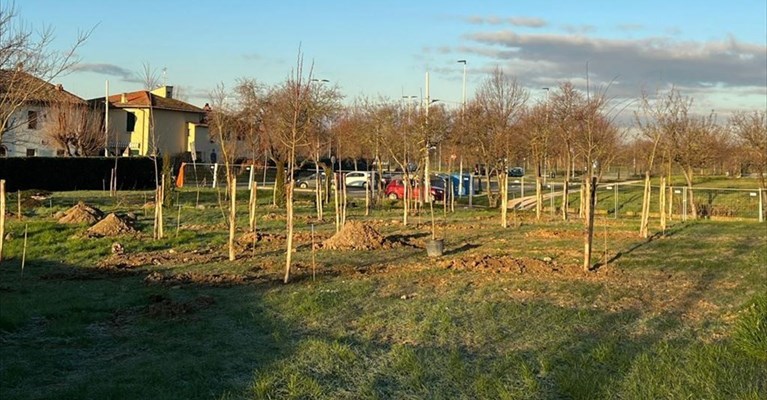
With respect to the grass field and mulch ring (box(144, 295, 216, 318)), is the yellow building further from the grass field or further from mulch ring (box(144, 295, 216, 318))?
mulch ring (box(144, 295, 216, 318))

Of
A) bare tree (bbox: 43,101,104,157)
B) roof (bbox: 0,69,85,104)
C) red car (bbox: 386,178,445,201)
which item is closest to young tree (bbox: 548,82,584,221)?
red car (bbox: 386,178,445,201)

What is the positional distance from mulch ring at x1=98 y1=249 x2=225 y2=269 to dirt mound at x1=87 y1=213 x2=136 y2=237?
2.92m

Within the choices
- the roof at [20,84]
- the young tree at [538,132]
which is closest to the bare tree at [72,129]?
the young tree at [538,132]

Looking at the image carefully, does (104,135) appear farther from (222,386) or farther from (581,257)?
(222,386)

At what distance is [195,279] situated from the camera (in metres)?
12.1

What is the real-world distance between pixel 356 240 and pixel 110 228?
6.50 m

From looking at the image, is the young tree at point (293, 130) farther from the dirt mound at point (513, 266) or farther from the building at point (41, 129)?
the building at point (41, 129)

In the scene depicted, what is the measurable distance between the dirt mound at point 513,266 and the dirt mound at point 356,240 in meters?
2.42

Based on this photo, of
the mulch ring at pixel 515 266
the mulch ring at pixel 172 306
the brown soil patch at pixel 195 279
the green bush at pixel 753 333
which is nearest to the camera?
the green bush at pixel 753 333

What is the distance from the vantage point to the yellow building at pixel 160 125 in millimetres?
59688

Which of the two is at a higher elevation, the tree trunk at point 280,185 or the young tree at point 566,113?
the young tree at point 566,113

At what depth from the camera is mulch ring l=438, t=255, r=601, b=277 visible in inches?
497

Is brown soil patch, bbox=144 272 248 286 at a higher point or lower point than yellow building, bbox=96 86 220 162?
lower

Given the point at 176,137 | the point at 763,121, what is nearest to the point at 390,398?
the point at 763,121
